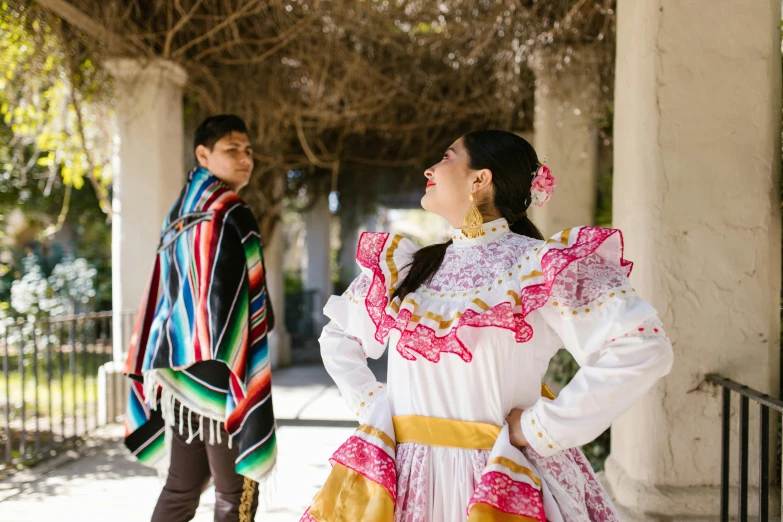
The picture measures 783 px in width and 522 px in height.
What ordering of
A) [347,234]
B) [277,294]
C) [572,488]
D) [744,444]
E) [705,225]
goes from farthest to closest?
1. [347,234]
2. [277,294]
3. [705,225]
4. [744,444]
5. [572,488]

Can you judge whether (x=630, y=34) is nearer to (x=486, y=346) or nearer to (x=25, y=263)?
(x=486, y=346)

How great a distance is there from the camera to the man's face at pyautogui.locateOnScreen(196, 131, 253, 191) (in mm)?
2648

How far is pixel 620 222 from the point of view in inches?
113

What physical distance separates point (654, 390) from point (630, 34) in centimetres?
146

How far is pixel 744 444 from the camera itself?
236 centimetres

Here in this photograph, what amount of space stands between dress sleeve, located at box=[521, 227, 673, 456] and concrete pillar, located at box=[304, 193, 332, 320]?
9.13 metres

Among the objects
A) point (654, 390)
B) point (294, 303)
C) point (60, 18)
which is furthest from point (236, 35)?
point (294, 303)

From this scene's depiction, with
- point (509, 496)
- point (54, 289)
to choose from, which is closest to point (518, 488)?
point (509, 496)

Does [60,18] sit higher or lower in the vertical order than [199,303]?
higher

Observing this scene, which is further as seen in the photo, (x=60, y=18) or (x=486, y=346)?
(x=60, y=18)

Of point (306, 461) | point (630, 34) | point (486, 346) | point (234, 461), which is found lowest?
point (306, 461)

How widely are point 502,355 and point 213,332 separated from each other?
126cm

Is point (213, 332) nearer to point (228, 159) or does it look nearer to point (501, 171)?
point (228, 159)

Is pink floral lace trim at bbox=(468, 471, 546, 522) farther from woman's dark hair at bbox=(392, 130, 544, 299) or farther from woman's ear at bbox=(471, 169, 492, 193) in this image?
woman's ear at bbox=(471, 169, 492, 193)
